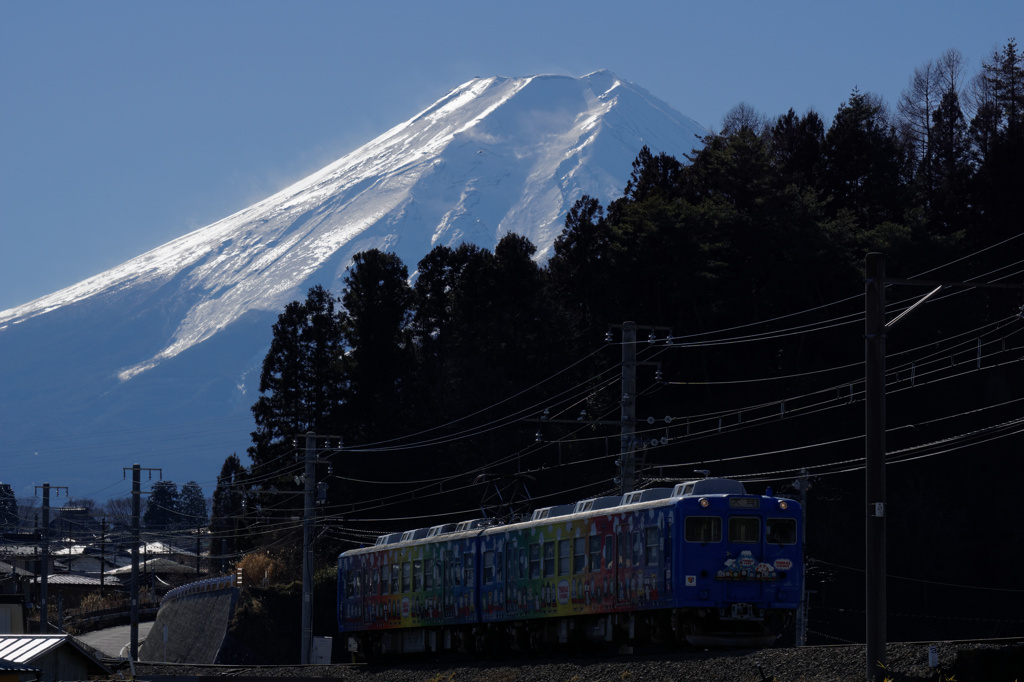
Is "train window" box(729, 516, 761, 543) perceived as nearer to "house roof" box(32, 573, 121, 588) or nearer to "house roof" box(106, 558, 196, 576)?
"house roof" box(32, 573, 121, 588)

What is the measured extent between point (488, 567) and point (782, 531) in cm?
772

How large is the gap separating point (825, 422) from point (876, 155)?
50.0 ft

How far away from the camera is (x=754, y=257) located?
57.3 m

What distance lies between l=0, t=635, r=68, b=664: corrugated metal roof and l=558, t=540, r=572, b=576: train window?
960 centimetres

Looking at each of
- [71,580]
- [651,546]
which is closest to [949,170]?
[651,546]

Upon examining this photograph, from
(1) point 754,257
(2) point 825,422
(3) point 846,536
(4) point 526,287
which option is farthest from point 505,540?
(4) point 526,287

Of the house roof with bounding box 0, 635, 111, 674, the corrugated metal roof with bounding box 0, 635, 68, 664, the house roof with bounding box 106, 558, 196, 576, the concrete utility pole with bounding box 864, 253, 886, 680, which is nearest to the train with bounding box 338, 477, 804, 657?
the concrete utility pole with bounding box 864, 253, 886, 680

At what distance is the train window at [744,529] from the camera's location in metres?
23.4

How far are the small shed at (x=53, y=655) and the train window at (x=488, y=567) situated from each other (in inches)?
322

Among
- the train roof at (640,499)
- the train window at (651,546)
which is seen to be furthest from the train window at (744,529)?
the train window at (651,546)

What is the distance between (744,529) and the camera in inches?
927

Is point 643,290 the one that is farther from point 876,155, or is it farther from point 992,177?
point 992,177

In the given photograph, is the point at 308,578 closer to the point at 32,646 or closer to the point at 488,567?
the point at 488,567

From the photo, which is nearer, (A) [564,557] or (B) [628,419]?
(A) [564,557]
